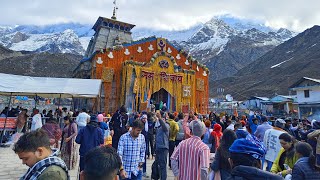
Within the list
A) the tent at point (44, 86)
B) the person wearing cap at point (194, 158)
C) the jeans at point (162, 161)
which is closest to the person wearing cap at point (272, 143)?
the jeans at point (162, 161)

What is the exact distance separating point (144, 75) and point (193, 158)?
15.9 metres

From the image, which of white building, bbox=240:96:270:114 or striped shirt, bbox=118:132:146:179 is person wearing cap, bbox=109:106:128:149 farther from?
white building, bbox=240:96:270:114

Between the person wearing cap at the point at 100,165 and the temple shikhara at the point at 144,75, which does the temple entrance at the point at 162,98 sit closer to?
the temple shikhara at the point at 144,75

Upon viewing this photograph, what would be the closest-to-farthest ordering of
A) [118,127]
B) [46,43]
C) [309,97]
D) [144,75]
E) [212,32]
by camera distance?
1. [118,127]
2. [144,75]
3. [309,97]
4. [46,43]
5. [212,32]

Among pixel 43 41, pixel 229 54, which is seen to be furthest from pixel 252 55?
pixel 43 41

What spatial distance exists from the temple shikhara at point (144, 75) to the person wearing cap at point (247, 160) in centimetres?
1623

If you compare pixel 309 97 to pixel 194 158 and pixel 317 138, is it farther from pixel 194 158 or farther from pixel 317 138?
pixel 194 158

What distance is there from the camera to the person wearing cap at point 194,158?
333 centimetres

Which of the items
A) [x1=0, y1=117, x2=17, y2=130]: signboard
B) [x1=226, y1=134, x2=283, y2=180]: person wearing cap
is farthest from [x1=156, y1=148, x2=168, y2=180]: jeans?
[x1=0, y1=117, x2=17, y2=130]: signboard

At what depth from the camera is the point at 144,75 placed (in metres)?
19.1

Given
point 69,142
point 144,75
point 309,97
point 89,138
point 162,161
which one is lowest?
point 162,161

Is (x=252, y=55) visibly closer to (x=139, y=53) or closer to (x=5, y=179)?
(x=139, y=53)

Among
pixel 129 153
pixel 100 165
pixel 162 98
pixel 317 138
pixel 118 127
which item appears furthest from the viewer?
pixel 162 98

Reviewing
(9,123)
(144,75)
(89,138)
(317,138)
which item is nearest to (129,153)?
(89,138)
